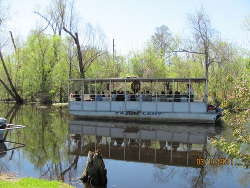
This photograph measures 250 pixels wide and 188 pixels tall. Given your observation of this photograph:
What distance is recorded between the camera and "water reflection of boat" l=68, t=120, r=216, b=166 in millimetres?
10742

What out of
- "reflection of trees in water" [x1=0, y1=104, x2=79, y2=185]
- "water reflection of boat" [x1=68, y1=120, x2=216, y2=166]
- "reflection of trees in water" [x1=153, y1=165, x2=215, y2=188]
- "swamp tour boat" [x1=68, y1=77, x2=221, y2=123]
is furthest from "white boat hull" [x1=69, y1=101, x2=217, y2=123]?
"reflection of trees in water" [x1=153, y1=165, x2=215, y2=188]

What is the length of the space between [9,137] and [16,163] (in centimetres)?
522

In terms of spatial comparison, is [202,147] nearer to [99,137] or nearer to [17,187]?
[99,137]

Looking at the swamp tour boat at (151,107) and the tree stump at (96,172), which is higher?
the swamp tour boat at (151,107)

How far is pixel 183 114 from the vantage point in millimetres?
19875

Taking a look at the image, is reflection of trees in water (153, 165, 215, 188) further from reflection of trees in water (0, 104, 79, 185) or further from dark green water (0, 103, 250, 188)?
reflection of trees in water (0, 104, 79, 185)

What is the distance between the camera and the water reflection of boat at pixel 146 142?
1074 centimetres

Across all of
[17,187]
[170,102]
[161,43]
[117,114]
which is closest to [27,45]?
[161,43]

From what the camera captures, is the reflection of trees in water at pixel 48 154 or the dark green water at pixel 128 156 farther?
the reflection of trees in water at pixel 48 154

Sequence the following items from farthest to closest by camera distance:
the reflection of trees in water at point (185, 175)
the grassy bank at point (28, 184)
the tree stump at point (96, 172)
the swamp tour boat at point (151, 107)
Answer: the swamp tour boat at point (151, 107)
the reflection of trees in water at point (185, 175)
the tree stump at point (96, 172)
the grassy bank at point (28, 184)

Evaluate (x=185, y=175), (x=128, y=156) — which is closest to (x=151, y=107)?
(x=128, y=156)

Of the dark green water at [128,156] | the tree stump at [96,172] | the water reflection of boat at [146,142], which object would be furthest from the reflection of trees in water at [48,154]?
the tree stump at [96,172]
